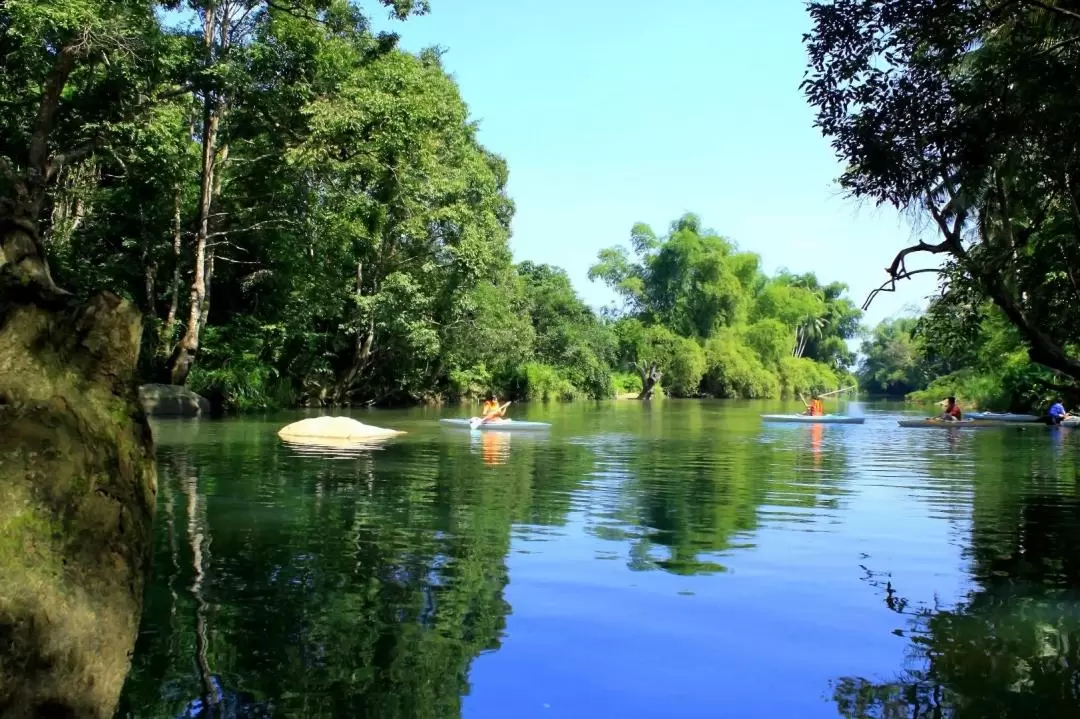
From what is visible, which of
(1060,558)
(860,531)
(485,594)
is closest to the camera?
(485,594)

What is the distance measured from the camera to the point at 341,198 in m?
27.8

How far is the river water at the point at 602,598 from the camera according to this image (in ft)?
15.0

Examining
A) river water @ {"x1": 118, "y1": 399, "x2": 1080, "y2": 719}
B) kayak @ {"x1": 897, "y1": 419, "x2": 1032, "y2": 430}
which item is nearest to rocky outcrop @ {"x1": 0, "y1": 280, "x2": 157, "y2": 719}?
river water @ {"x1": 118, "y1": 399, "x2": 1080, "y2": 719}

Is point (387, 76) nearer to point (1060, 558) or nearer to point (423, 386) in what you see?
point (423, 386)

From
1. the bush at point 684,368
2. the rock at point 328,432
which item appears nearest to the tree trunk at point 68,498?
the rock at point 328,432

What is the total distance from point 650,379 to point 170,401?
42.4 m

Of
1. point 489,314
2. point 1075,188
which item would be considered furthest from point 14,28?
point 489,314

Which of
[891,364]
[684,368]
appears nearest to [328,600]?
[684,368]

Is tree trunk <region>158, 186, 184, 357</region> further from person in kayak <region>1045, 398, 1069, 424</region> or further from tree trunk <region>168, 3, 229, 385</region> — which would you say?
person in kayak <region>1045, 398, 1069, 424</region>

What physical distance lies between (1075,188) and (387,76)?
20.4 metres

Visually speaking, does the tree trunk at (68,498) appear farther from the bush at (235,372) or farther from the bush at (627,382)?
the bush at (627,382)

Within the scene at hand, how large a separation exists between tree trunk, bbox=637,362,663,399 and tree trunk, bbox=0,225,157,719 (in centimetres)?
5924

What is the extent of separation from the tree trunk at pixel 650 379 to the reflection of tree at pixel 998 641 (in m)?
52.9

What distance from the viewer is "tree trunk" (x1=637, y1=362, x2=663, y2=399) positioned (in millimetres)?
62500
